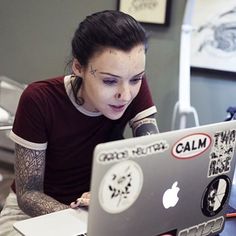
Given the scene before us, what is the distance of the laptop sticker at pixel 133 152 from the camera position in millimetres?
746

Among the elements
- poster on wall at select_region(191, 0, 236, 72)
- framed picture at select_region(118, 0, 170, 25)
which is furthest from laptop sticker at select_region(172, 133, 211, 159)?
framed picture at select_region(118, 0, 170, 25)

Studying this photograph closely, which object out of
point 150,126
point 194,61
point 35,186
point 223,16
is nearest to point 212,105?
point 194,61

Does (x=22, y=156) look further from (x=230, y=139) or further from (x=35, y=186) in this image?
(x=230, y=139)

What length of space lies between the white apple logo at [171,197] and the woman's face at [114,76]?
14.5 inches

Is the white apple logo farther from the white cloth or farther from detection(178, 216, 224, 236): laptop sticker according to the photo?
the white cloth

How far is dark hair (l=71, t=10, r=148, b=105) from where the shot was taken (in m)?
1.21

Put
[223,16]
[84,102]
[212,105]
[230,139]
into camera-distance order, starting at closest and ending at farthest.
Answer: [230,139]
[84,102]
[223,16]
[212,105]

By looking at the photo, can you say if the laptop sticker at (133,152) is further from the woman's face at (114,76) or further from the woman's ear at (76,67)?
the woman's ear at (76,67)

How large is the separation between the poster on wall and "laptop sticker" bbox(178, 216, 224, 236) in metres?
1.24

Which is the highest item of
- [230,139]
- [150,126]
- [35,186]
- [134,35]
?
[134,35]

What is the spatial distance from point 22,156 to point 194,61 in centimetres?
123

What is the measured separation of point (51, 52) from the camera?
2.68m

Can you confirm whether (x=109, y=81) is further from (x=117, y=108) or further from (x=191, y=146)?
(x=191, y=146)

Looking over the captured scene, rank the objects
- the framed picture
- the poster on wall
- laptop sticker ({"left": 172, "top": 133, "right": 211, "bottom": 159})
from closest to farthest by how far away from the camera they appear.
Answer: laptop sticker ({"left": 172, "top": 133, "right": 211, "bottom": 159}) → the poster on wall → the framed picture
